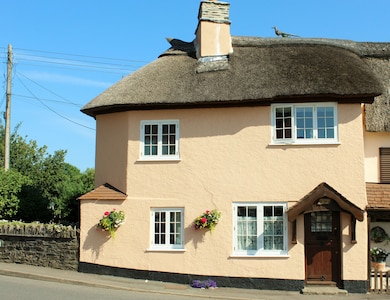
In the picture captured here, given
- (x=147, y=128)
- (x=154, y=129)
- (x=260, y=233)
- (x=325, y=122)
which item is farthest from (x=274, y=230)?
(x=147, y=128)

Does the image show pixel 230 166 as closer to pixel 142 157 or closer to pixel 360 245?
pixel 142 157

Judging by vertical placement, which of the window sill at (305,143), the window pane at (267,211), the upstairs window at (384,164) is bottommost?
the window pane at (267,211)

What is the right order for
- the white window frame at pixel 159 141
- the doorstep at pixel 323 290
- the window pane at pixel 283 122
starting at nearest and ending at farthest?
the doorstep at pixel 323 290, the window pane at pixel 283 122, the white window frame at pixel 159 141

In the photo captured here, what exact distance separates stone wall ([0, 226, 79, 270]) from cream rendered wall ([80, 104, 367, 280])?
42cm

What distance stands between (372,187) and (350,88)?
3.39 m

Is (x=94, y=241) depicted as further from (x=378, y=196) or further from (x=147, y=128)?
(x=378, y=196)

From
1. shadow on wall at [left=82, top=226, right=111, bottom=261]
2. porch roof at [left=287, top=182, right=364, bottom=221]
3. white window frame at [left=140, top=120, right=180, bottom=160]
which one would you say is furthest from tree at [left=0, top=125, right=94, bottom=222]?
porch roof at [left=287, top=182, right=364, bottom=221]

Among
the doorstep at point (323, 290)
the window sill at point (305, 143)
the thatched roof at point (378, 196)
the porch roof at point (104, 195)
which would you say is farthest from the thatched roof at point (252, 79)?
the doorstep at point (323, 290)

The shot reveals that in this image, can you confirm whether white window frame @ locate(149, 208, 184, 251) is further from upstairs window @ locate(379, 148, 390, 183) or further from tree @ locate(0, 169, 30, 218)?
tree @ locate(0, 169, 30, 218)

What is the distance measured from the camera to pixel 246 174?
15.1 m

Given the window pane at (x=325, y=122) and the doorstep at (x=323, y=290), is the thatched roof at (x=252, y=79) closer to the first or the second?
the window pane at (x=325, y=122)

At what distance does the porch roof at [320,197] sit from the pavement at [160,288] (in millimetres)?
2207

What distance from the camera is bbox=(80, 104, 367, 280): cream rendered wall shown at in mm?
14734

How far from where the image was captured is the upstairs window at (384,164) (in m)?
16.0
